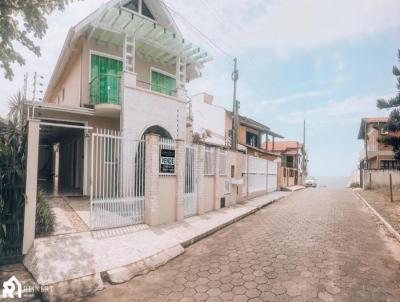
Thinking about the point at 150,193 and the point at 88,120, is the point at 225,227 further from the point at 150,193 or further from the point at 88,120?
the point at 88,120

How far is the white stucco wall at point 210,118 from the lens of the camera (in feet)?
72.1

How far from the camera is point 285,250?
6039 mm

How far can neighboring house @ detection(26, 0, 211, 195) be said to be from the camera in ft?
34.3

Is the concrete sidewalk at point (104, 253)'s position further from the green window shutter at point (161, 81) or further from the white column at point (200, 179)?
the green window shutter at point (161, 81)

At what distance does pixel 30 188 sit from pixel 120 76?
6.40 m

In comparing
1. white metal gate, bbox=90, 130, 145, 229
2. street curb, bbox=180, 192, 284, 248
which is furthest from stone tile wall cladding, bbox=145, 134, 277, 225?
street curb, bbox=180, 192, 284, 248

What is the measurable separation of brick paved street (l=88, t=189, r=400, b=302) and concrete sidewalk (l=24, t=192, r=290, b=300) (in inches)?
10.1

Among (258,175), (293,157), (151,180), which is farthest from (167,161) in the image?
(293,157)

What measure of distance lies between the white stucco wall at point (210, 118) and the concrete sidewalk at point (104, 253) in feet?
48.6

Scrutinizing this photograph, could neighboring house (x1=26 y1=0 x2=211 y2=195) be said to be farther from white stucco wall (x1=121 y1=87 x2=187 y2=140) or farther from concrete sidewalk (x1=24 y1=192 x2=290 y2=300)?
concrete sidewalk (x1=24 y1=192 x2=290 y2=300)

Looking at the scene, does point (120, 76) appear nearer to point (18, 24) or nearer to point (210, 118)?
point (18, 24)

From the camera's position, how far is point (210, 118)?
22.8 meters

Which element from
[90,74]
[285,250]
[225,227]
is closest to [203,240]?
[225,227]

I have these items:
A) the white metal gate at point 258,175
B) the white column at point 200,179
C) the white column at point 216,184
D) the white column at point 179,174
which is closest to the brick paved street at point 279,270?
the white column at point 179,174
